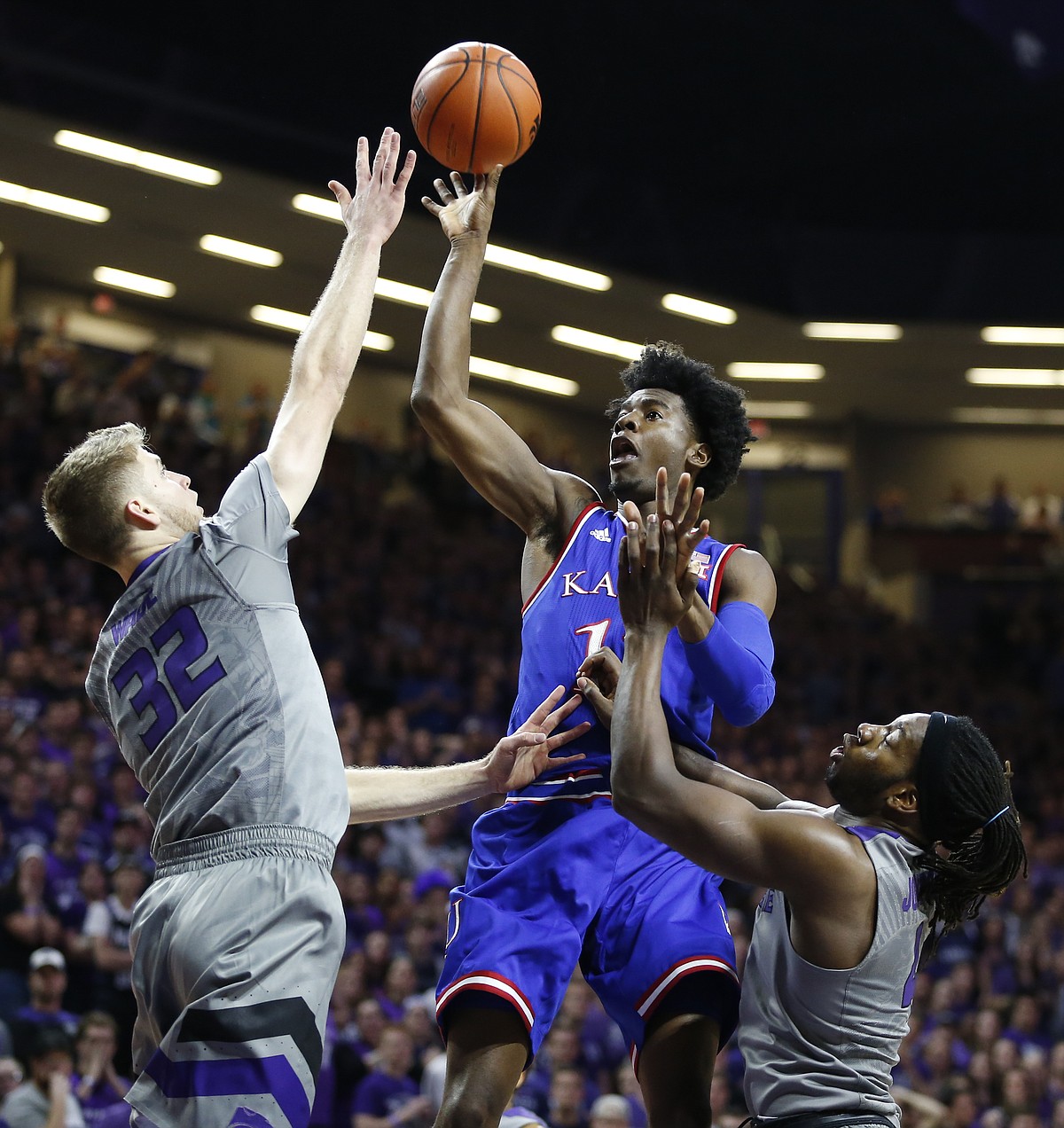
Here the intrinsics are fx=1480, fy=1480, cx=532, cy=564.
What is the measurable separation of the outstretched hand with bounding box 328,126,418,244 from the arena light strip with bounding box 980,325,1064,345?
17.0m

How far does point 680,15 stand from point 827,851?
1765 cm

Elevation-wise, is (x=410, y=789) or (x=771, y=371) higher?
(x=771, y=371)

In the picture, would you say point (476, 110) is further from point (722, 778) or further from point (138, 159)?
point (138, 159)

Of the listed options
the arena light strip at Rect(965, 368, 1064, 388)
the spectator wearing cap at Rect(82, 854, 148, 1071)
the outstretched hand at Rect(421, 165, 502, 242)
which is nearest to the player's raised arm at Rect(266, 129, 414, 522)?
the outstretched hand at Rect(421, 165, 502, 242)

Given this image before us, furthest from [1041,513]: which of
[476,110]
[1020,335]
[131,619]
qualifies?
[131,619]

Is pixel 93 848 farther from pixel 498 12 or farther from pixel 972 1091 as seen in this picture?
pixel 498 12

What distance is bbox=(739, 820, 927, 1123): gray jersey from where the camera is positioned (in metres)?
3.18

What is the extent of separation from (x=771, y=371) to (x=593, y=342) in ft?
9.07

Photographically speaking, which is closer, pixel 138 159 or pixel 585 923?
pixel 585 923

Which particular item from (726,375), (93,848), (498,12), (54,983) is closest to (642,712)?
(54,983)

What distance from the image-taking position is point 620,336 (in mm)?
21203

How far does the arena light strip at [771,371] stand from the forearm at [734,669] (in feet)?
61.4

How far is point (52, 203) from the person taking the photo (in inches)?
673

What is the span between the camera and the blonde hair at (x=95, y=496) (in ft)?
10.4
